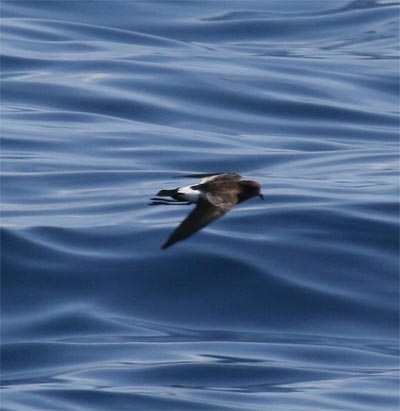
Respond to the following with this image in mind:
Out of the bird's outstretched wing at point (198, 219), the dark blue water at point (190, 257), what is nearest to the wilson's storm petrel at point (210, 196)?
the bird's outstretched wing at point (198, 219)

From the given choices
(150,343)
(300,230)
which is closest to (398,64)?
(300,230)

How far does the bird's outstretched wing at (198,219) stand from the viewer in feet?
25.1

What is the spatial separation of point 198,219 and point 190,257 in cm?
557

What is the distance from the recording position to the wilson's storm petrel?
8148 mm

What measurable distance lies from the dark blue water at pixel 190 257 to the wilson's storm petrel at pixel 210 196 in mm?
3079

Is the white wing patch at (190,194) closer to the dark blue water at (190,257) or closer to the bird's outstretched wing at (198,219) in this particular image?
the bird's outstretched wing at (198,219)

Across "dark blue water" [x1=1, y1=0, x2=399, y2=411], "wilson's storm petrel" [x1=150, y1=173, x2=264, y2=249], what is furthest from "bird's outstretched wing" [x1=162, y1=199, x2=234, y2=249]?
"dark blue water" [x1=1, y1=0, x2=399, y2=411]

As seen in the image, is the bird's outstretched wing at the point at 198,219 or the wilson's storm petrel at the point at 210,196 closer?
the bird's outstretched wing at the point at 198,219

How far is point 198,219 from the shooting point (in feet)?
26.5

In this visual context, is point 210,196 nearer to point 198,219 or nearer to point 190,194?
point 190,194

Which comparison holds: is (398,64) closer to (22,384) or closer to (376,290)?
(376,290)

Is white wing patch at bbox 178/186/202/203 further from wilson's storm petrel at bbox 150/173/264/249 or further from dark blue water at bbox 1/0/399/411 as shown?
dark blue water at bbox 1/0/399/411

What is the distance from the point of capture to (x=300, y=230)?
1436 cm

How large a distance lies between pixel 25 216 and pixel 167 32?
47.9 feet
